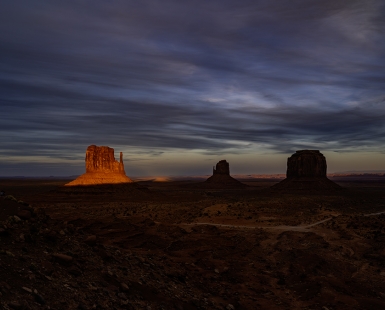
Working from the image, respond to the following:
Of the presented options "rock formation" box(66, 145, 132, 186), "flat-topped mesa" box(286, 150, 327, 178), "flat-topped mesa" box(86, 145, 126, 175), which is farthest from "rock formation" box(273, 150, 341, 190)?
"flat-topped mesa" box(86, 145, 126, 175)

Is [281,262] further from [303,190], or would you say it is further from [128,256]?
[303,190]

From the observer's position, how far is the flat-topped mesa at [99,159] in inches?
4321

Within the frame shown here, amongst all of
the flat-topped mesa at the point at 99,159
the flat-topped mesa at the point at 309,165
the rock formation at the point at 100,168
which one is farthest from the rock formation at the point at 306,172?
the flat-topped mesa at the point at 99,159

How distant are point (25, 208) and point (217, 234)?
2109 cm

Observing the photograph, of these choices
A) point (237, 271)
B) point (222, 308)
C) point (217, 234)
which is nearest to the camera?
point (222, 308)

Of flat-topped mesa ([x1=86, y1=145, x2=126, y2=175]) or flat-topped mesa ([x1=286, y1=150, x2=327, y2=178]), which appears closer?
flat-topped mesa ([x1=86, y1=145, x2=126, y2=175])

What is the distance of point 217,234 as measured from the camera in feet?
111

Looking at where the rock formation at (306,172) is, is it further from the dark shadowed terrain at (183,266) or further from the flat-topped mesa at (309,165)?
the dark shadowed terrain at (183,266)

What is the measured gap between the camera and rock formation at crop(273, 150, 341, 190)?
127 meters

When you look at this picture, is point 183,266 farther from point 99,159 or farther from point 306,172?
point 306,172

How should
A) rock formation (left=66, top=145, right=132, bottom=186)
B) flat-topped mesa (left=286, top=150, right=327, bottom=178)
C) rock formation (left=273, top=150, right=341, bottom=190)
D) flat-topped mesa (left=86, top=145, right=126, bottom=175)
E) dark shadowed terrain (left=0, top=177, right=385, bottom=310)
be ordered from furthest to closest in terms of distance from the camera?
flat-topped mesa (left=286, top=150, right=327, bottom=178) < rock formation (left=273, top=150, right=341, bottom=190) < flat-topped mesa (left=86, top=145, right=126, bottom=175) < rock formation (left=66, top=145, right=132, bottom=186) < dark shadowed terrain (left=0, top=177, right=385, bottom=310)

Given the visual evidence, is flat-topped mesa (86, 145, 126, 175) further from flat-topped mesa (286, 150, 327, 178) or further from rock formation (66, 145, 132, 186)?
flat-topped mesa (286, 150, 327, 178)

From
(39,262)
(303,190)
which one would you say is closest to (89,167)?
(303,190)

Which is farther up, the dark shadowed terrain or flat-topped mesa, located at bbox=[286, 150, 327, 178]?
flat-topped mesa, located at bbox=[286, 150, 327, 178]
